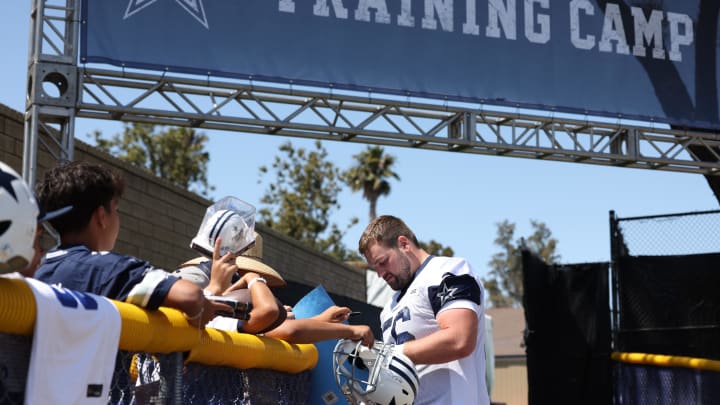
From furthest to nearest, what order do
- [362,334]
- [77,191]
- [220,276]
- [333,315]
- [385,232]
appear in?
[385,232] → [333,315] → [362,334] → [220,276] → [77,191]

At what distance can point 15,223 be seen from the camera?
87.5 inches

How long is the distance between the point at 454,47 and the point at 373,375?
7.71 m

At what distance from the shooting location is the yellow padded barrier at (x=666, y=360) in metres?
9.21

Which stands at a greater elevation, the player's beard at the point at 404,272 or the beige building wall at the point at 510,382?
the player's beard at the point at 404,272

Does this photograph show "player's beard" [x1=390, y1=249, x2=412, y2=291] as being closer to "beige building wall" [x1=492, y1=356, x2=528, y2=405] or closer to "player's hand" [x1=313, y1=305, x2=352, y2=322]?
"player's hand" [x1=313, y1=305, x2=352, y2=322]

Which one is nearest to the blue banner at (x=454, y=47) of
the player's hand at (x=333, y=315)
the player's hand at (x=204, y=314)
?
the player's hand at (x=333, y=315)

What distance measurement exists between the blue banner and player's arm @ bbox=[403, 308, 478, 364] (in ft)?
20.6

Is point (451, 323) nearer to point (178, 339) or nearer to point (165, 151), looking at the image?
A: point (178, 339)

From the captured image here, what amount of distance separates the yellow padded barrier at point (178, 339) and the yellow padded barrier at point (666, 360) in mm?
6304

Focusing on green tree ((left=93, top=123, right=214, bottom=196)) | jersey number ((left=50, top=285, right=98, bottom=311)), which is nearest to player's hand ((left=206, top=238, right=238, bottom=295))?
jersey number ((left=50, top=285, right=98, bottom=311))

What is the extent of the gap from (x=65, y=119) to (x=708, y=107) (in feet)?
24.1

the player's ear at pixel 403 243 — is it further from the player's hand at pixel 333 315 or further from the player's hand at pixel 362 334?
the player's hand at pixel 362 334

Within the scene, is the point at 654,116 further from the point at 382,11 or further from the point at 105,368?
the point at 105,368

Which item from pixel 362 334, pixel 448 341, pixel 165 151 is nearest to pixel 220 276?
pixel 362 334
